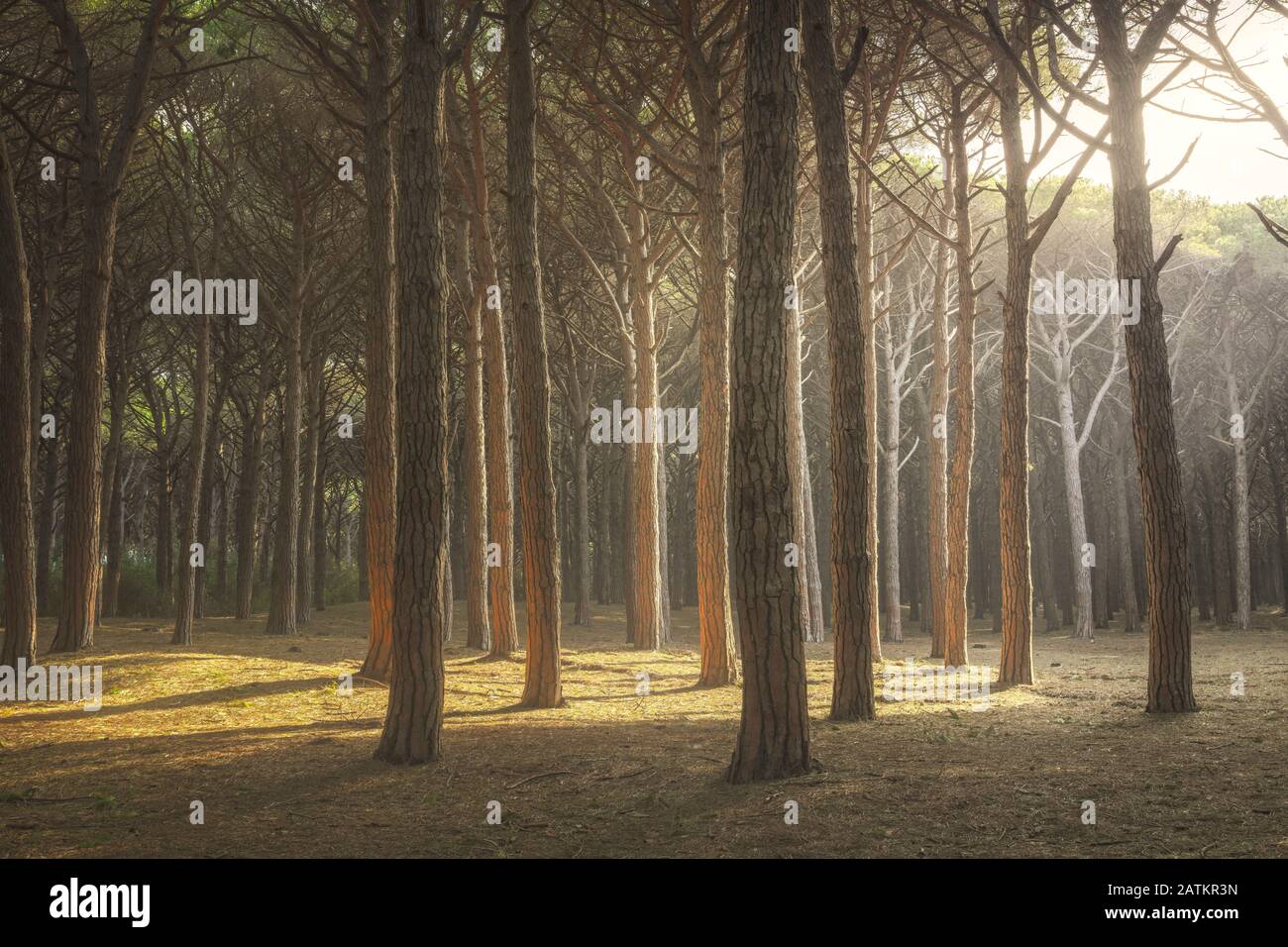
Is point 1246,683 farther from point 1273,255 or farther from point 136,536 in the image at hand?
point 136,536

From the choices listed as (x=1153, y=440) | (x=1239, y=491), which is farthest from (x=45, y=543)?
(x=1239, y=491)

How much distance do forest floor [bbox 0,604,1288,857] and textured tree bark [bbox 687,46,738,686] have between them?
0.68 meters

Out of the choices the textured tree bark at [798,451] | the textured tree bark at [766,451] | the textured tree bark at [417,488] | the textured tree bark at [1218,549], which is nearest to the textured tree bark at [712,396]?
the textured tree bark at [798,451]

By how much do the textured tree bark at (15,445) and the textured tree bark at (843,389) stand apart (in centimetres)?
863

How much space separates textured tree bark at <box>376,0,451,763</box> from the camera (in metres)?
7.51

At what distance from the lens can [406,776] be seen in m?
7.04

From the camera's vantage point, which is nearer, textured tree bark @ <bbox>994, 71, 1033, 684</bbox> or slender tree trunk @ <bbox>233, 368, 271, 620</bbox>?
textured tree bark @ <bbox>994, 71, 1033, 684</bbox>

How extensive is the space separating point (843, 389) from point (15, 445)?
885 centimetres

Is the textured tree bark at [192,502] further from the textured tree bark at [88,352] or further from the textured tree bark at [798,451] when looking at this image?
the textured tree bark at [798,451]

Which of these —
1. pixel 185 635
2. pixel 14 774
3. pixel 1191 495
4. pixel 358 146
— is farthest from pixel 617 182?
pixel 1191 495

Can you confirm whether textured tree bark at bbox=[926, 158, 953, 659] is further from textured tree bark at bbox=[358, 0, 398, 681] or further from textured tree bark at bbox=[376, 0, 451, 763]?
textured tree bark at bbox=[376, 0, 451, 763]

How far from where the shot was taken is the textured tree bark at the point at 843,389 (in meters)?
8.77

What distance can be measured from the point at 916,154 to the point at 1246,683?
16267 millimetres

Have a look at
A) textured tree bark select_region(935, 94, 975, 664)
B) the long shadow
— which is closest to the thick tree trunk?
the long shadow
